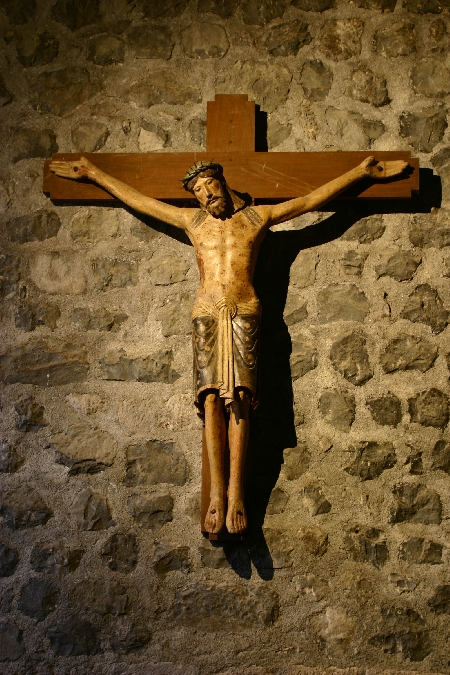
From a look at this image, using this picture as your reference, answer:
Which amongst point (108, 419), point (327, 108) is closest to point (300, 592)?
point (108, 419)

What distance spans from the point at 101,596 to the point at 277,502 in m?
0.74

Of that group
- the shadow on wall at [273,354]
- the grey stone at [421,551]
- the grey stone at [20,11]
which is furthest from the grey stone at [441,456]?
the grey stone at [20,11]

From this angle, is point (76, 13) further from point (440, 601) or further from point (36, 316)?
point (440, 601)

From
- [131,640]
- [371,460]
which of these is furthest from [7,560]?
[371,460]

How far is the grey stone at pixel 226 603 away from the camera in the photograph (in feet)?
8.77

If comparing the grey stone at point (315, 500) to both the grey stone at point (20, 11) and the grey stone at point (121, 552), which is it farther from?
the grey stone at point (20, 11)

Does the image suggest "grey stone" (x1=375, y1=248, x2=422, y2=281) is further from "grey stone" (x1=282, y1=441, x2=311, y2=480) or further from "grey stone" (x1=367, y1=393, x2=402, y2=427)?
"grey stone" (x1=282, y1=441, x2=311, y2=480)

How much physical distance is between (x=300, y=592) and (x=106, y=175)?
1760mm

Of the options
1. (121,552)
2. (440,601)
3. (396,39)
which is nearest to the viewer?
(440,601)

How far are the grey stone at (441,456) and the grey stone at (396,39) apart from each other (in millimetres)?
1682

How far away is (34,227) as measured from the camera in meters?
3.11

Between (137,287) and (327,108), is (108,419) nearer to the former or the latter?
(137,287)

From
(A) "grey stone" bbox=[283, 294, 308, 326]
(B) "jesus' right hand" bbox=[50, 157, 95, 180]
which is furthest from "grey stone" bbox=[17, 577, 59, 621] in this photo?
(B) "jesus' right hand" bbox=[50, 157, 95, 180]

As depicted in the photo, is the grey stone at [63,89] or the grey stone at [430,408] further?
the grey stone at [63,89]
